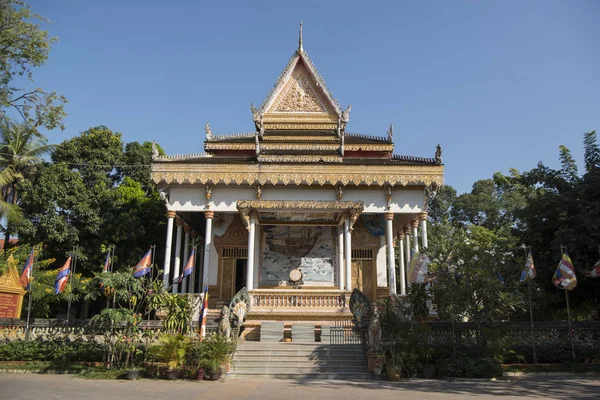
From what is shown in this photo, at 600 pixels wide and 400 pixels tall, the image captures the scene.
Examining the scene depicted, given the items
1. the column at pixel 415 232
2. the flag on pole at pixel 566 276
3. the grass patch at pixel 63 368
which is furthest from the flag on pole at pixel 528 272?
the grass patch at pixel 63 368

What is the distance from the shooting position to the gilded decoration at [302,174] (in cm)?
1895

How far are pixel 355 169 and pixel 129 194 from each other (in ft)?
41.7

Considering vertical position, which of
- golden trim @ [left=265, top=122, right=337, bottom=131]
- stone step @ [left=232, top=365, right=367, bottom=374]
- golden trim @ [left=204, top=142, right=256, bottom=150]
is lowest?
stone step @ [left=232, top=365, right=367, bottom=374]

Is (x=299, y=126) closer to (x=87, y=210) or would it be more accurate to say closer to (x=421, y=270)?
(x=87, y=210)

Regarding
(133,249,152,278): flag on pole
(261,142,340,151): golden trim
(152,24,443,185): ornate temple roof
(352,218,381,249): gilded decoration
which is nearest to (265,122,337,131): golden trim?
(152,24,443,185): ornate temple roof

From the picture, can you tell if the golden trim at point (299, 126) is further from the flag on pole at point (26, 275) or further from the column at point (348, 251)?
the flag on pole at point (26, 275)

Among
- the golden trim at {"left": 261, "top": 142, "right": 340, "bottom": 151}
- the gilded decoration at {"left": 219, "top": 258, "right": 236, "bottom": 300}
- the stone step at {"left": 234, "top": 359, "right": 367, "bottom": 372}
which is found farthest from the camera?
the golden trim at {"left": 261, "top": 142, "right": 340, "bottom": 151}

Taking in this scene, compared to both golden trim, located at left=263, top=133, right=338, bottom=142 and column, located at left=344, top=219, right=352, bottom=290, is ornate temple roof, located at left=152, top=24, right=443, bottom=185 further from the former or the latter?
column, located at left=344, top=219, right=352, bottom=290

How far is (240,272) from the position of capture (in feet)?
70.6

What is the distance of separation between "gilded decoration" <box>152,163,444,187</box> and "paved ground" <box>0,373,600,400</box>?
30.4 feet

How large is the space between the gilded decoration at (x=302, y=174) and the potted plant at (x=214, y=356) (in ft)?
28.5

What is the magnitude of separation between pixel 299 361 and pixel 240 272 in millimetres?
9473

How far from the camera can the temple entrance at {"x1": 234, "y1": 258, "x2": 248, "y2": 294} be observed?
21.3 metres

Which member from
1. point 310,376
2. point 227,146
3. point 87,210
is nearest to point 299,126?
point 227,146
